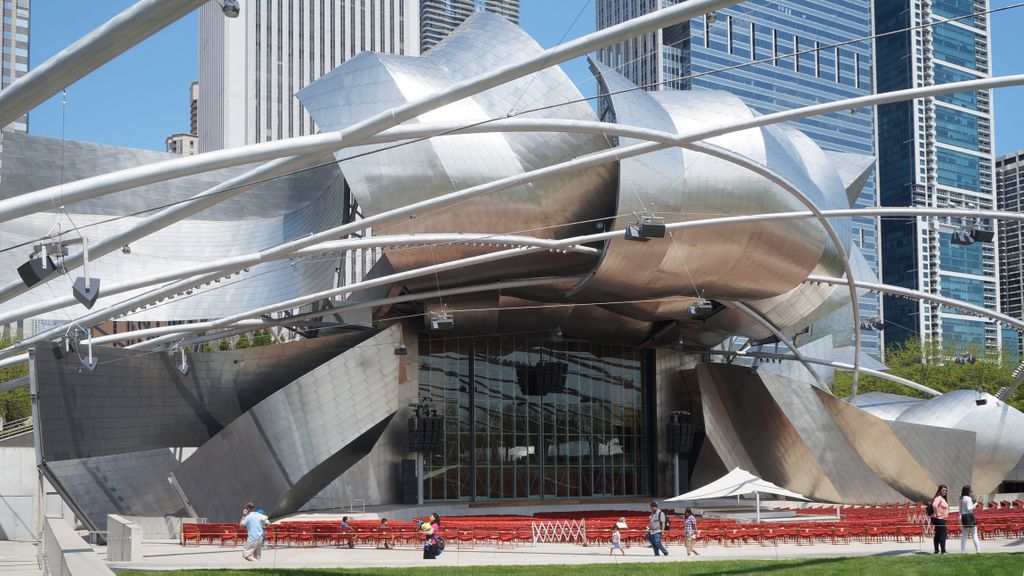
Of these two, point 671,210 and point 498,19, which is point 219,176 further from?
point 671,210

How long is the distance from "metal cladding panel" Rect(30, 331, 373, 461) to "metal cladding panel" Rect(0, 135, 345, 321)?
2.18 m

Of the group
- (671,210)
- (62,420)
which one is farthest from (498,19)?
A: (62,420)

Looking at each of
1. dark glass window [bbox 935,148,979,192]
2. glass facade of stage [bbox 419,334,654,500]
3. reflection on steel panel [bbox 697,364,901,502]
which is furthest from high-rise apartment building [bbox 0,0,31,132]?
dark glass window [bbox 935,148,979,192]

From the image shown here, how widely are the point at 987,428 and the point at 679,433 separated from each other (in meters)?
11.7

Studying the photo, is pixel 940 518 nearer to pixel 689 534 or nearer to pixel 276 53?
pixel 689 534

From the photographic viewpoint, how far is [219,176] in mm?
39281

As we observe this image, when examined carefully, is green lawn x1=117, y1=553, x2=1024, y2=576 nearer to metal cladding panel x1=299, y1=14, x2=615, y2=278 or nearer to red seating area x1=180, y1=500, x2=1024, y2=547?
red seating area x1=180, y1=500, x2=1024, y2=547

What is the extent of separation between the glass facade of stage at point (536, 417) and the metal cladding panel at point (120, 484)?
1024 cm

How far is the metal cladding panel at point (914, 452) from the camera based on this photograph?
37.4m

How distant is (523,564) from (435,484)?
1912 centimetres

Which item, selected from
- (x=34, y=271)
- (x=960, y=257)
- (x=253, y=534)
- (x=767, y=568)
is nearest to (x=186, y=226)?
(x=253, y=534)

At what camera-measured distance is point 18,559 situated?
2025 centimetres

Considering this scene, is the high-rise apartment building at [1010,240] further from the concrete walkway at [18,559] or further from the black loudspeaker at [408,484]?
the concrete walkway at [18,559]

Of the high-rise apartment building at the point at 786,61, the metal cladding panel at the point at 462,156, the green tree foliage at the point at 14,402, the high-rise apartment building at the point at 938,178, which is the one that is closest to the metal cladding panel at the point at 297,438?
Result: the metal cladding panel at the point at 462,156
